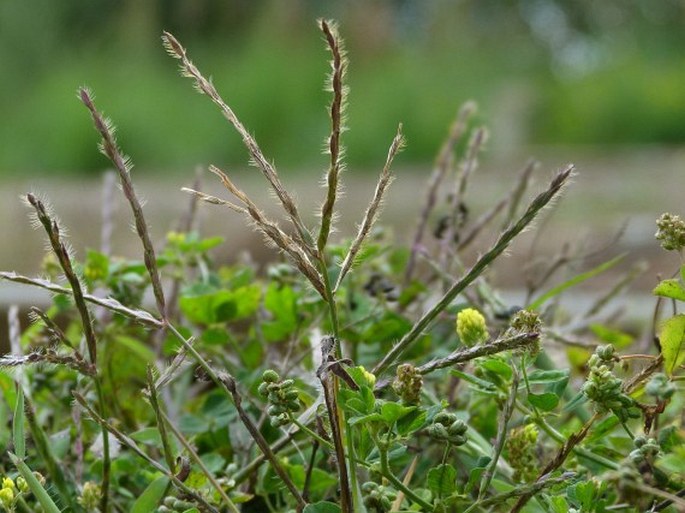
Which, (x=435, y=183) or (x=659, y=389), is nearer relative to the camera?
(x=659, y=389)

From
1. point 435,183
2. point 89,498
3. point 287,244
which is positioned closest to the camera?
point 287,244

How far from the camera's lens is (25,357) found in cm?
44

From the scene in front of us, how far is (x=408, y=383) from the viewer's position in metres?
0.45

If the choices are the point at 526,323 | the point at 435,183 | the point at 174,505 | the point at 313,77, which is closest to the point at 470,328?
the point at 526,323

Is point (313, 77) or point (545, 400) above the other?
point (313, 77)

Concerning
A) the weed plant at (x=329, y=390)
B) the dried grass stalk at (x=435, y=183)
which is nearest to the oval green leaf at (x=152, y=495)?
the weed plant at (x=329, y=390)

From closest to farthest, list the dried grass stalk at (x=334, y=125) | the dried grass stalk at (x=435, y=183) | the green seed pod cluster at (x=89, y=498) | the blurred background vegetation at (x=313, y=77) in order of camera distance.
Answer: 1. the dried grass stalk at (x=334, y=125)
2. the green seed pod cluster at (x=89, y=498)
3. the dried grass stalk at (x=435, y=183)
4. the blurred background vegetation at (x=313, y=77)

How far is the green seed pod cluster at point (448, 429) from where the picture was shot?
439 millimetres

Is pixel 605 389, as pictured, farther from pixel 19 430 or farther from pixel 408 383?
pixel 19 430

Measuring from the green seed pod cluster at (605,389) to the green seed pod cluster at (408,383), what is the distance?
0.07 meters

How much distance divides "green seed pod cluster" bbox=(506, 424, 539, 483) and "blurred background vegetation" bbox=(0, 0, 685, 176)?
5.35m

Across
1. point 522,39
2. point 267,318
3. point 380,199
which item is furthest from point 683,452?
point 522,39

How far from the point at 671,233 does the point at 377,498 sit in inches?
7.0

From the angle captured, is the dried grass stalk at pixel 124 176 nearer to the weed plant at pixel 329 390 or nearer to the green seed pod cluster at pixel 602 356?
the weed plant at pixel 329 390
